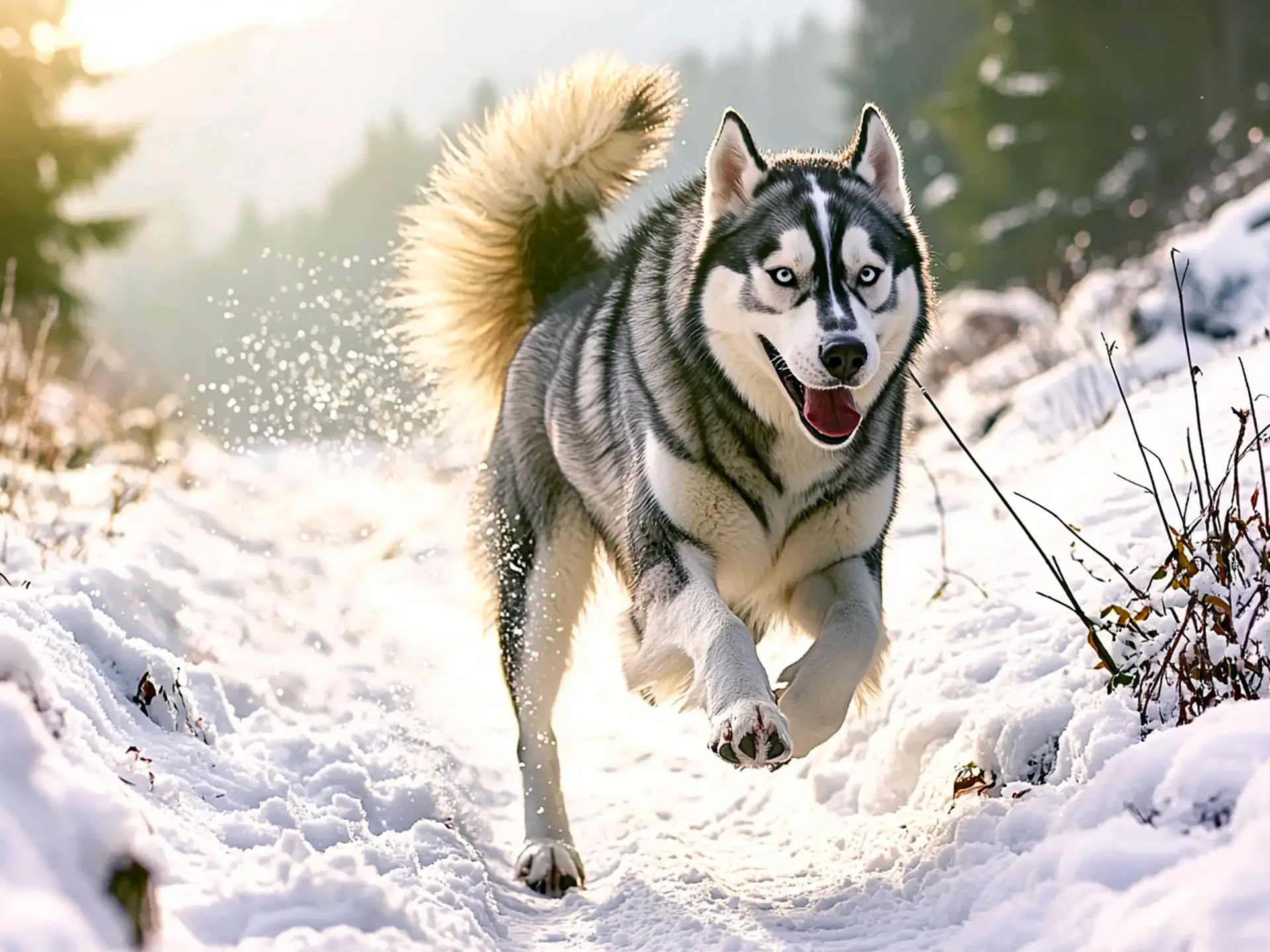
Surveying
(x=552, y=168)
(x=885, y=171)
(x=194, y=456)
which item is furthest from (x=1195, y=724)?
(x=194, y=456)

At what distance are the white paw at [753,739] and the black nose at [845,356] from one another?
0.80 meters

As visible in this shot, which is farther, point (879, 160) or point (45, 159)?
point (45, 159)

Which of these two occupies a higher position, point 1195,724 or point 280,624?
point 280,624

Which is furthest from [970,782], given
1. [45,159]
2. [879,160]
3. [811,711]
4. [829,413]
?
[45,159]

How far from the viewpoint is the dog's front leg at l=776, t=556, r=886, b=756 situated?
303 centimetres

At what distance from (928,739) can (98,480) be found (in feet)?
13.6

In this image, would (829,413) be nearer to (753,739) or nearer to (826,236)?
(826,236)

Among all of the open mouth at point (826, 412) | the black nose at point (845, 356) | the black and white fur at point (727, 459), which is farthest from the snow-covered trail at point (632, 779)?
the black nose at point (845, 356)

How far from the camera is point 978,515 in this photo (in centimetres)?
579

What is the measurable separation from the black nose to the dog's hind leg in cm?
126

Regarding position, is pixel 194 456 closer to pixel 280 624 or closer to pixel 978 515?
pixel 280 624

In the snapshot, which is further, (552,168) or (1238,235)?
(1238,235)

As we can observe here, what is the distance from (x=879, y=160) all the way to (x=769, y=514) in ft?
3.36

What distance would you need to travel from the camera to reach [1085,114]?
16.8 m
